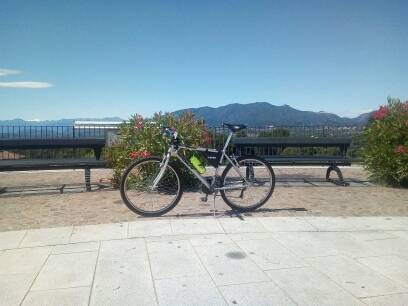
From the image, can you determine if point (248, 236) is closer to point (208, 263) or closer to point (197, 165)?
point (208, 263)

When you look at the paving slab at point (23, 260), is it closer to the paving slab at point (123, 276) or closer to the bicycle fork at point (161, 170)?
the paving slab at point (123, 276)

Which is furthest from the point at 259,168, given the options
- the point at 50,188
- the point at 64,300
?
the point at 50,188

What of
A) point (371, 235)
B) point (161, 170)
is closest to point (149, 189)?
point (161, 170)

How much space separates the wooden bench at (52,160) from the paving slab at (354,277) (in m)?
4.85

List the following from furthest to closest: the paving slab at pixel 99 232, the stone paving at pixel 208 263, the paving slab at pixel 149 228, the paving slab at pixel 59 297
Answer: the paving slab at pixel 149 228 < the paving slab at pixel 99 232 < the stone paving at pixel 208 263 < the paving slab at pixel 59 297

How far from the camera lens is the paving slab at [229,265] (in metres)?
3.52

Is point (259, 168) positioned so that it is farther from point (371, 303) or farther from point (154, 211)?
point (371, 303)

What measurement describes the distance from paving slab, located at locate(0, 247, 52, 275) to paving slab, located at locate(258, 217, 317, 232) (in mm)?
2603

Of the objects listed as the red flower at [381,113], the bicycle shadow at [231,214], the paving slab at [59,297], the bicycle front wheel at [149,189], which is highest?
the red flower at [381,113]

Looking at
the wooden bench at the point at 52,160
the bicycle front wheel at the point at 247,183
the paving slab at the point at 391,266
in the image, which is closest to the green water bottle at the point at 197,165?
the bicycle front wheel at the point at 247,183

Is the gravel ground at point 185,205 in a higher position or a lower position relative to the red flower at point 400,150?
lower

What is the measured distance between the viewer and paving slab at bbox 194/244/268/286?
3.52 metres

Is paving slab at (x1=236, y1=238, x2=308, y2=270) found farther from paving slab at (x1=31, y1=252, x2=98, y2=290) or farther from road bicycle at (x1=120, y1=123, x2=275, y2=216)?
paving slab at (x1=31, y1=252, x2=98, y2=290)

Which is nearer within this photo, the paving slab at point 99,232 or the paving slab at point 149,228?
the paving slab at point 99,232
